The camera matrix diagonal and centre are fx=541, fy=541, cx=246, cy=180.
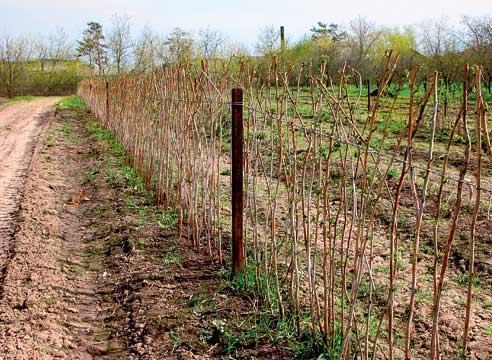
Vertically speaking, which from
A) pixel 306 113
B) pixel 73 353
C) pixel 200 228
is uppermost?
pixel 306 113

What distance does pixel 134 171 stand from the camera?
7953 millimetres

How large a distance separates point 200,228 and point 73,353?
1836 millimetres

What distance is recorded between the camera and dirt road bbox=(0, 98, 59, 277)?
217 inches

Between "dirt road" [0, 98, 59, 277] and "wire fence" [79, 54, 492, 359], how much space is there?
63.8 inches

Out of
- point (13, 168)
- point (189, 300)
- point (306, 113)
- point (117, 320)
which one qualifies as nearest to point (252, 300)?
point (189, 300)

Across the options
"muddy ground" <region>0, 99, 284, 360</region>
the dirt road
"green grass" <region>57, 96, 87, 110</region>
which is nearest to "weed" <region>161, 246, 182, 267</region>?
"muddy ground" <region>0, 99, 284, 360</region>

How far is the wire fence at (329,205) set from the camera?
2.24 metres

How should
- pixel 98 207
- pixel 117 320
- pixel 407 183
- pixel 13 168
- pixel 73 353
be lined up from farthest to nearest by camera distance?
pixel 13 168
pixel 407 183
pixel 98 207
pixel 117 320
pixel 73 353

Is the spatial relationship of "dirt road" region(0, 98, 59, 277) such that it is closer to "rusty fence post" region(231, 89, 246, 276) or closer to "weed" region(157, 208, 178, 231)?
"weed" region(157, 208, 178, 231)

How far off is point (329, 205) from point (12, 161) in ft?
23.4

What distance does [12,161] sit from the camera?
9.85 m

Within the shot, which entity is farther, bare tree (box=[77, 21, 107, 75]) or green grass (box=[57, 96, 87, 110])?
bare tree (box=[77, 21, 107, 75])

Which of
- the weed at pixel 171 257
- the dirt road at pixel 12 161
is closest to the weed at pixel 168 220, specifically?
the weed at pixel 171 257

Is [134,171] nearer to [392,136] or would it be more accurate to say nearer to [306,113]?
[392,136]
